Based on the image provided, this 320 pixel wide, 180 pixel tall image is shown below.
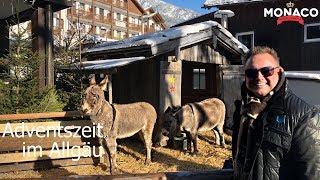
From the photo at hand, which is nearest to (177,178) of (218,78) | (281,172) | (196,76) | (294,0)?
(281,172)

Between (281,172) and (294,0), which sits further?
(294,0)

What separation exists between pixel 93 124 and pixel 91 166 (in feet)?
3.12

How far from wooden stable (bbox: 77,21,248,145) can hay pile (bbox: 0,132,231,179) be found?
2.81 feet

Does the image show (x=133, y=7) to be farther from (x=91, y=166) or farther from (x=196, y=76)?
(x=91, y=166)

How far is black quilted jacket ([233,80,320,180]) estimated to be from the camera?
1.84 metres

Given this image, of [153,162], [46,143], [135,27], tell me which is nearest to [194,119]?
[153,162]

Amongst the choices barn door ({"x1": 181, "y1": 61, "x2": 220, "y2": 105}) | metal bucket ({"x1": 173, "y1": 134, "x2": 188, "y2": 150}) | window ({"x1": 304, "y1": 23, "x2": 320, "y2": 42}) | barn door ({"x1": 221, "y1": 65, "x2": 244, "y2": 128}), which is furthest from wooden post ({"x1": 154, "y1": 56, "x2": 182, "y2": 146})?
window ({"x1": 304, "y1": 23, "x2": 320, "y2": 42})

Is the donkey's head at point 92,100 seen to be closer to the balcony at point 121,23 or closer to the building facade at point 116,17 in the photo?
the building facade at point 116,17

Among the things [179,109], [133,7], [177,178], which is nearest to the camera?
[177,178]

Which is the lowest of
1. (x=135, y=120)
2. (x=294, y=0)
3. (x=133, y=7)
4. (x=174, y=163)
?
(x=174, y=163)

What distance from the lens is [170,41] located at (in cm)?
983

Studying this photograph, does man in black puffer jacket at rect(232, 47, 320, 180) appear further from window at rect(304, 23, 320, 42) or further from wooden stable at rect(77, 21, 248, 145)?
window at rect(304, 23, 320, 42)

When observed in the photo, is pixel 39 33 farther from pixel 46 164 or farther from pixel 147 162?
pixel 147 162

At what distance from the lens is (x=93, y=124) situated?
24.2ft
